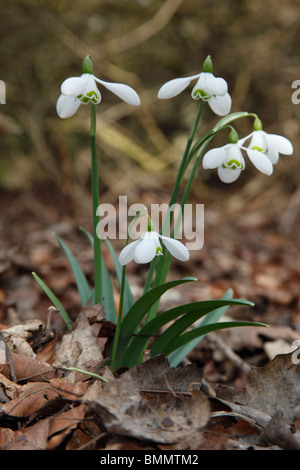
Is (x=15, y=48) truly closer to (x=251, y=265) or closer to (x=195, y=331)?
(x=251, y=265)

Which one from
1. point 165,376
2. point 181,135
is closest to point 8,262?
point 165,376

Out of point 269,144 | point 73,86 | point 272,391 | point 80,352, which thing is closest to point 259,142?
point 269,144

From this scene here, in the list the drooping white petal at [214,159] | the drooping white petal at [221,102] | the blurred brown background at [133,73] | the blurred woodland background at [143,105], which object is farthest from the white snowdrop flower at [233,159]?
the blurred brown background at [133,73]

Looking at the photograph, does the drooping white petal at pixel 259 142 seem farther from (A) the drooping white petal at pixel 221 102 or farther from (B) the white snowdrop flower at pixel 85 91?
(B) the white snowdrop flower at pixel 85 91

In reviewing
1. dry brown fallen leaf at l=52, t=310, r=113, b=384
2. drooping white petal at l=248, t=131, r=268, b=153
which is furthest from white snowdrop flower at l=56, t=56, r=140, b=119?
dry brown fallen leaf at l=52, t=310, r=113, b=384

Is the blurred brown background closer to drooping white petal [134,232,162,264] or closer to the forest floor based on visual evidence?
the forest floor

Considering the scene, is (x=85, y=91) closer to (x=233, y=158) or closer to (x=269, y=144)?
(x=233, y=158)
